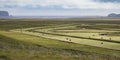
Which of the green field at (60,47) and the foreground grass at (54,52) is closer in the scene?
the foreground grass at (54,52)

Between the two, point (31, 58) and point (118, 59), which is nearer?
point (31, 58)

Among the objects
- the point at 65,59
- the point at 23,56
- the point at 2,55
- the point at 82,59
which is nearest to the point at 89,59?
the point at 82,59

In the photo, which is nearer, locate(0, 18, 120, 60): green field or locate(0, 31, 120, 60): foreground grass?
locate(0, 31, 120, 60): foreground grass

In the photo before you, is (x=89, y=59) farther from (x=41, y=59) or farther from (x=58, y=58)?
(x=41, y=59)

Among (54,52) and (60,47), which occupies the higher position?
(54,52)

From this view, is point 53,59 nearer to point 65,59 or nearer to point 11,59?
point 65,59

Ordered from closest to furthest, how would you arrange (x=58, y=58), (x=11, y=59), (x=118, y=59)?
1. (x=11, y=59)
2. (x=58, y=58)
3. (x=118, y=59)

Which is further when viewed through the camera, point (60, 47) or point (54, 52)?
point (60, 47)

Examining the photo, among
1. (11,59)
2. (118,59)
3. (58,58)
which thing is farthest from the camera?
(118,59)

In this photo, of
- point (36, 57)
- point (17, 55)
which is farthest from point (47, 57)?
point (17, 55)
